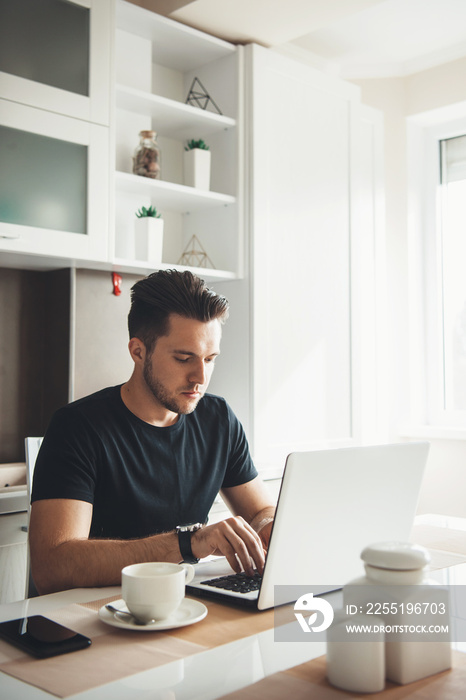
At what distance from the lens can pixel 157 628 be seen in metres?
0.92

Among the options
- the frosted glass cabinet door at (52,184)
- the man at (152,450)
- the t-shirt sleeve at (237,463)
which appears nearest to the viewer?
the man at (152,450)

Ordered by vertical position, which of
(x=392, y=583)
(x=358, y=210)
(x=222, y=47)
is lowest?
A: (x=392, y=583)

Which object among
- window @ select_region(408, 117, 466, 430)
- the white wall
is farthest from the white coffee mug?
window @ select_region(408, 117, 466, 430)

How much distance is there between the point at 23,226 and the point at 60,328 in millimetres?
470

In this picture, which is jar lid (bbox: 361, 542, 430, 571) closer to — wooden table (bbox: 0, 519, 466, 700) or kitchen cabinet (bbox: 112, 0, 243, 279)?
wooden table (bbox: 0, 519, 466, 700)

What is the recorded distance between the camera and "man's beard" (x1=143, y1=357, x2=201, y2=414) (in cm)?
157

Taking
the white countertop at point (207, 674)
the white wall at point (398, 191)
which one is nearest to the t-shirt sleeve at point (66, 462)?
the white countertop at point (207, 674)

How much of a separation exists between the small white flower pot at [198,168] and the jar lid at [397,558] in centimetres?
219

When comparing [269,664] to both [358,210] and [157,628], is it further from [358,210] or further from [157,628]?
[358,210]

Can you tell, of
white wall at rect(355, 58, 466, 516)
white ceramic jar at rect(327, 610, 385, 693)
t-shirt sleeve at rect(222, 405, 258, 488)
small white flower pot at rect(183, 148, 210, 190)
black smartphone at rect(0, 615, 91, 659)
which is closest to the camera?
white ceramic jar at rect(327, 610, 385, 693)

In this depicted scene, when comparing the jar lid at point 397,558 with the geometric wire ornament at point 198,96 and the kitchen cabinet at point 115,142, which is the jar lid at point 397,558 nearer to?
the kitchen cabinet at point 115,142

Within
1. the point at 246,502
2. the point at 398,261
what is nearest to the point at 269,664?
the point at 246,502

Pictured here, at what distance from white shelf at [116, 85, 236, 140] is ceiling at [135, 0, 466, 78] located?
34cm

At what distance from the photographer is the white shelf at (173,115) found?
8.37 feet
